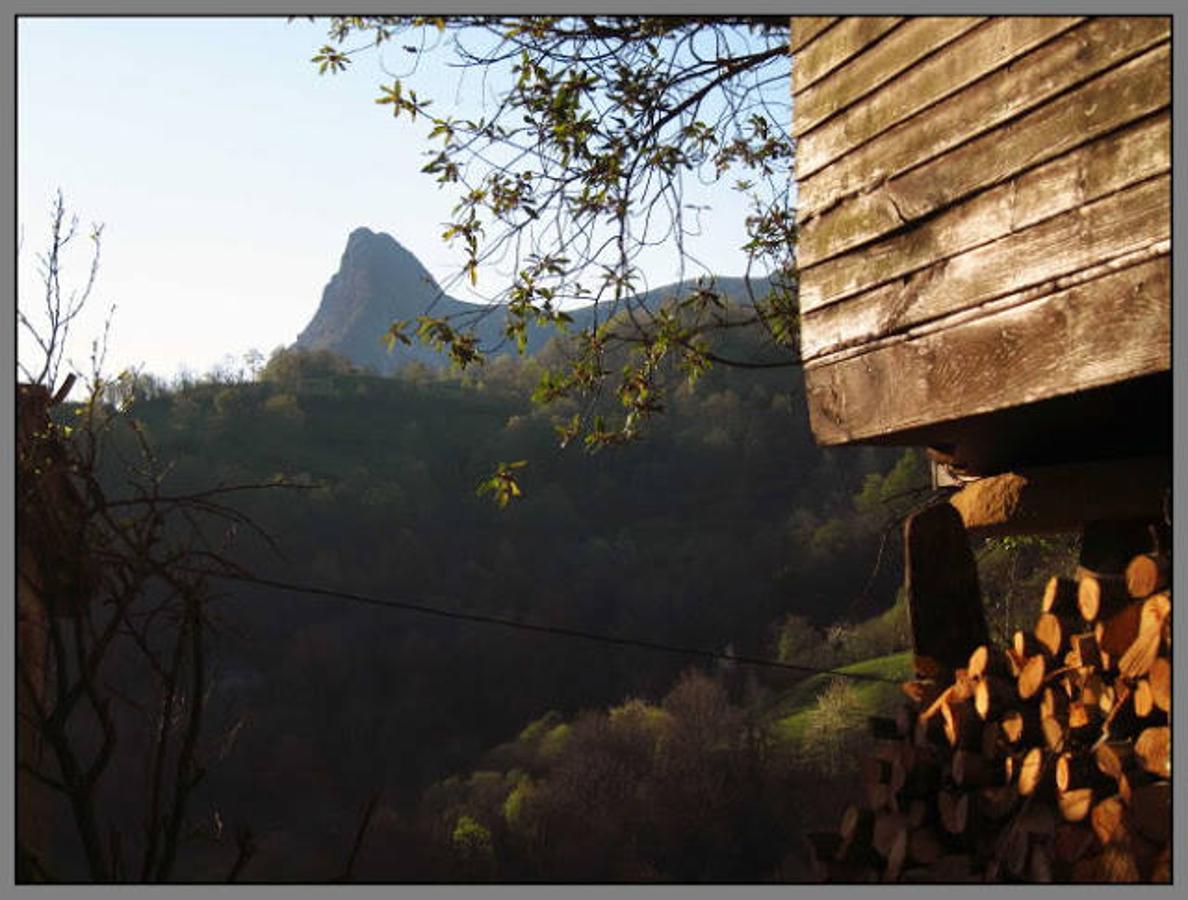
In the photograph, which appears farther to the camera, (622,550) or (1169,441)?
(622,550)

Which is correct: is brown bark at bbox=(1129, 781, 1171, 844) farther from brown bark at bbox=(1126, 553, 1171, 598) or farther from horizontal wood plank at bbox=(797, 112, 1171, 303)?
horizontal wood plank at bbox=(797, 112, 1171, 303)

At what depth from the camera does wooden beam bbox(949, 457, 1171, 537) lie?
407 centimetres

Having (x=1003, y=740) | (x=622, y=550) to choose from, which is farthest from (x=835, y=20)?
(x=622, y=550)

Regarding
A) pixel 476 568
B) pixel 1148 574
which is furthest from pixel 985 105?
pixel 476 568

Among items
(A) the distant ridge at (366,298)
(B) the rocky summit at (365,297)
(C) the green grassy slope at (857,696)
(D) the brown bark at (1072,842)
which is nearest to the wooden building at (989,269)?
(D) the brown bark at (1072,842)

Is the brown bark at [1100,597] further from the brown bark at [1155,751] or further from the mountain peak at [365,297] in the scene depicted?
the mountain peak at [365,297]

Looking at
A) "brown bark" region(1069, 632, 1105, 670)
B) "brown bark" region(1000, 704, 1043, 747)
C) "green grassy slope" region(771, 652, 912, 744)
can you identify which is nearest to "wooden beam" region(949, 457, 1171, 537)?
"brown bark" region(1069, 632, 1105, 670)

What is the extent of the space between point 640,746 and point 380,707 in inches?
543

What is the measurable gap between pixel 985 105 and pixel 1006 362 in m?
0.70

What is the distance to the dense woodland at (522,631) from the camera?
38.1m

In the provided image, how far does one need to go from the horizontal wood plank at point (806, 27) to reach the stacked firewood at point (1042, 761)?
1.84 meters

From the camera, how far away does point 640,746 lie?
138 feet

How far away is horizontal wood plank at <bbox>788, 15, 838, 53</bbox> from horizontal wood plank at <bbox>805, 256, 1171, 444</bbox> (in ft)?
3.47

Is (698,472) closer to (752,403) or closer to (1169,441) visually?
(752,403)
